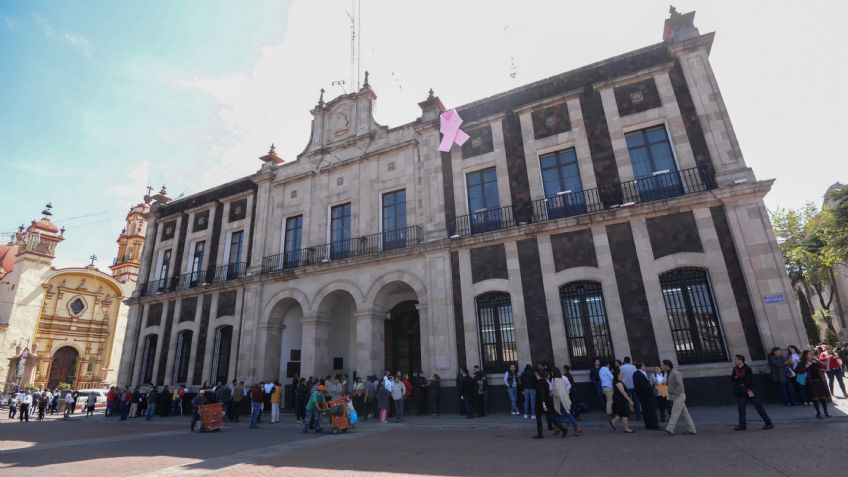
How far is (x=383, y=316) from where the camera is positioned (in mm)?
17750

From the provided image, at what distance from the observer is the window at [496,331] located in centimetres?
1462

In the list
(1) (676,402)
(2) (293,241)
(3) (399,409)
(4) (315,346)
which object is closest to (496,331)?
(3) (399,409)

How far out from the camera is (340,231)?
19.8m

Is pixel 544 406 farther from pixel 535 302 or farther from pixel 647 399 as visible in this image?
pixel 535 302

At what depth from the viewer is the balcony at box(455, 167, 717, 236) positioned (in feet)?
44.7

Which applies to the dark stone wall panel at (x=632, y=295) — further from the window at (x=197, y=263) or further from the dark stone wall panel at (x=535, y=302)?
the window at (x=197, y=263)

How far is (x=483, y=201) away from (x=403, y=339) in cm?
738

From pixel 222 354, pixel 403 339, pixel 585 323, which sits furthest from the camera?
pixel 222 354

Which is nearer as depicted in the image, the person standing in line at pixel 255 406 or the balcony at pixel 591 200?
the balcony at pixel 591 200

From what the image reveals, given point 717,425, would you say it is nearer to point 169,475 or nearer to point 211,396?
point 169,475

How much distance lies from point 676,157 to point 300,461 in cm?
1448

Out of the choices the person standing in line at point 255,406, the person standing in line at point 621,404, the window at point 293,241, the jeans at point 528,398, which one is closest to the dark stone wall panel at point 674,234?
the person standing in line at point 621,404

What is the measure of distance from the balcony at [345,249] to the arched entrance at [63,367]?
31.8m

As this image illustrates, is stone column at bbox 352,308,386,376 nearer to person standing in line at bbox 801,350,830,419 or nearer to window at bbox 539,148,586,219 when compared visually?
window at bbox 539,148,586,219
